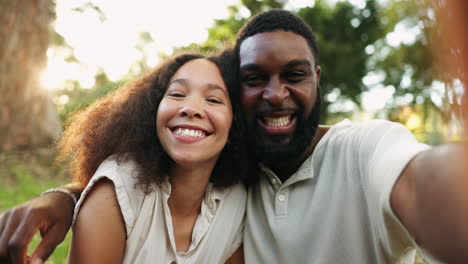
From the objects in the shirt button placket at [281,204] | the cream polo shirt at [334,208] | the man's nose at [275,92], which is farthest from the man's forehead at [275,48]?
the shirt button placket at [281,204]

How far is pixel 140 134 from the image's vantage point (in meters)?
2.41

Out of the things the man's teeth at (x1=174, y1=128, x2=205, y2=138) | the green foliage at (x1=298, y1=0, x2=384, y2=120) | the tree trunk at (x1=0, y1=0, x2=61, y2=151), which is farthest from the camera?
the green foliage at (x1=298, y1=0, x2=384, y2=120)

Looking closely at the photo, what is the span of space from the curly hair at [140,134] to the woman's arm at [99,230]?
0.65 ft

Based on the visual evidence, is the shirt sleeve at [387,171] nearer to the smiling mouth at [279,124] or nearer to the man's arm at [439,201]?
the man's arm at [439,201]

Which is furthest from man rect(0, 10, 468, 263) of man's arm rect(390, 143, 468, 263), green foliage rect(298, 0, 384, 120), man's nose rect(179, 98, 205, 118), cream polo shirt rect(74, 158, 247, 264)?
green foliage rect(298, 0, 384, 120)

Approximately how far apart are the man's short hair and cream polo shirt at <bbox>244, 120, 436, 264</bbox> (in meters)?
0.59

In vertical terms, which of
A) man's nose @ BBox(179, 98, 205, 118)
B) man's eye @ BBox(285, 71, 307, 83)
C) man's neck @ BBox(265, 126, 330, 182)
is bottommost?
man's neck @ BBox(265, 126, 330, 182)

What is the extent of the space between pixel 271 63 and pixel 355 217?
0.95 meters

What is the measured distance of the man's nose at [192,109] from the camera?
2.25m

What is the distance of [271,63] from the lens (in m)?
2.34

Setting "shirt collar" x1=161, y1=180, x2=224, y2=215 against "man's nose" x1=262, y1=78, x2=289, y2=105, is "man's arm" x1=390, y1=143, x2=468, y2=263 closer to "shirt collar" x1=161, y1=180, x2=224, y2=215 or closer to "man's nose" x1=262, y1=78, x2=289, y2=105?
"man's nose" x1=262, y1=78, x2=289, y2=105

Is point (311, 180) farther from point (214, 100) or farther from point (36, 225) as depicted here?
point (36, 225)

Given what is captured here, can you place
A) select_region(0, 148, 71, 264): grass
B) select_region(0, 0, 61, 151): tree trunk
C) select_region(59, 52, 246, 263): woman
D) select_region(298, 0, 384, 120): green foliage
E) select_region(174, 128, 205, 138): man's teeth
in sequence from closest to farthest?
select_region(59, 52, 246, 263): woman < select_region(174, 128, 205, 138): man's teeth < select_region(0, 148, 71, 264): grass < select_region(0, 0, 61, 151): tree trunk < select_region(298, 0, 384, 120): green foliage

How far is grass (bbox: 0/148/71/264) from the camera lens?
576 cm
